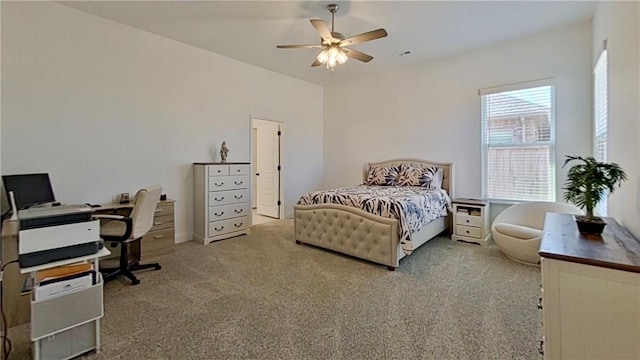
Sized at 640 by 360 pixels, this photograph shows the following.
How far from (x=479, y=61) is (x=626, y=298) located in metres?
4.27

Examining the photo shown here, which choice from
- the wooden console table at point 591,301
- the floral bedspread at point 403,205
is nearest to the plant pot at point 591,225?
the wooden console table at point 591,301

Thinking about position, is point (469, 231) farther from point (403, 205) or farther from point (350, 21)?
point (350, 21)

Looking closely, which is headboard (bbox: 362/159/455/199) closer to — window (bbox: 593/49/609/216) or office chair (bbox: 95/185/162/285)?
window (bbox: 593/49/609/216)

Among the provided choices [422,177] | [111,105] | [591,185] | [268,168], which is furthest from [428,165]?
[111,105]

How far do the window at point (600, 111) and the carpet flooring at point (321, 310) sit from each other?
1352 millimetres

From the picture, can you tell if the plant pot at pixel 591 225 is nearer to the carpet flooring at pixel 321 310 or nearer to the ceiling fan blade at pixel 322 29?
the carpet flooring at pixel 321 310

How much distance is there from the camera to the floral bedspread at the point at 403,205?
3182 millimetres

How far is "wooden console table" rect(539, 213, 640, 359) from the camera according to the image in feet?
3.73

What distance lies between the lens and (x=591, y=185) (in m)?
1.61

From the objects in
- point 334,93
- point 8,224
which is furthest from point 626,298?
point 334,93

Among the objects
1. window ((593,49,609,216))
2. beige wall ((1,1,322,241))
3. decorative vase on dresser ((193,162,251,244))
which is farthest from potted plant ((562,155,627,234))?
beige wall ((1,1,322,241))

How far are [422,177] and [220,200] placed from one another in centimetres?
321

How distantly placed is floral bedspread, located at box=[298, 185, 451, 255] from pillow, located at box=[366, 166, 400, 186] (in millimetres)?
748

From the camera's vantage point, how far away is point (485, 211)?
4109 mm
